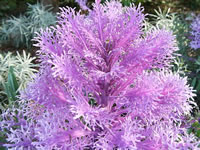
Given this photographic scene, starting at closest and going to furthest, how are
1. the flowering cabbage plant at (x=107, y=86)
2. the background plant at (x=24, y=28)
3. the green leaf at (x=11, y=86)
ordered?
the flowering cabbage plant at (x=107, y=86) → the green leaf at (x=11, y=86) → the background plant at (x=24, y=28)

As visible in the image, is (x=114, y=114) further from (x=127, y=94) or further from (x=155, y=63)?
(x=155, y=63)

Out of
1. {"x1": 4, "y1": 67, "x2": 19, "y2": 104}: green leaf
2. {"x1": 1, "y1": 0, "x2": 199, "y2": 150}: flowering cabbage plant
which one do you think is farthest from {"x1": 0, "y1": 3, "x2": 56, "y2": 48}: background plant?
{"x1": 1, "y1": 0, "x2": 199, "y2": 150}: flowering cabbage plant

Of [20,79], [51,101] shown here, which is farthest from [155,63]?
[20,79]

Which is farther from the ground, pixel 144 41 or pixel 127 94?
pixel 144 41

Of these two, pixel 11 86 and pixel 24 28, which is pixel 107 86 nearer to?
pixel 11 86

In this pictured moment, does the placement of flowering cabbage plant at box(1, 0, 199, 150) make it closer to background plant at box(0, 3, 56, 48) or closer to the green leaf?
the green leaf

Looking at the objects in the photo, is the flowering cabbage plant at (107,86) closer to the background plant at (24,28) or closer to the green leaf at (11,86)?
the green leaf at (11,86)

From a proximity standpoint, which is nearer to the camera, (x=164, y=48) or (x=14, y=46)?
(x=164, y=48)

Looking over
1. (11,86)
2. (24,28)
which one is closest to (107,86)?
(11,86)

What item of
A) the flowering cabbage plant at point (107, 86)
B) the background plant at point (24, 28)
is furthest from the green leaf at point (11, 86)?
the background plant at point (24, 28)
